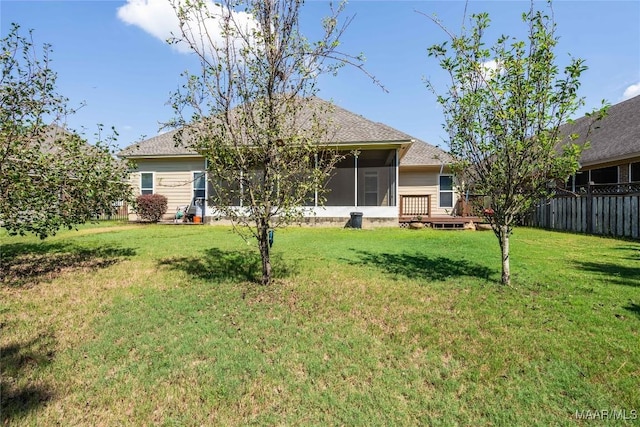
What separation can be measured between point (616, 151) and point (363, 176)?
11.4 metres

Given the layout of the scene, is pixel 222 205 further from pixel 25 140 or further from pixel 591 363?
pixel 591 363

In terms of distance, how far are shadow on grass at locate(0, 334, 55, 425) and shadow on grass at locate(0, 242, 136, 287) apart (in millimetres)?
2786

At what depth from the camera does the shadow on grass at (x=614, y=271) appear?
5.82 m

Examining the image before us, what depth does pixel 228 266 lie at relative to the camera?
699 cm

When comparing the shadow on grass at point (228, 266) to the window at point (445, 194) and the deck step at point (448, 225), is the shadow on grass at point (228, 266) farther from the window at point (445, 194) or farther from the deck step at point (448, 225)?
the window at point (445, 194)

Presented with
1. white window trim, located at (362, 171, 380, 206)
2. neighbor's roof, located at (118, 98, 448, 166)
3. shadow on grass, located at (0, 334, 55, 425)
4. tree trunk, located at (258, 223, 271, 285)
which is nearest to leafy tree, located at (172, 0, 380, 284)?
tree trunk, located at (258, 223, 271, 285)

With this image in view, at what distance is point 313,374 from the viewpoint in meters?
3.29

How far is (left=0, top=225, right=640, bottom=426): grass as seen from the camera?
2836mm

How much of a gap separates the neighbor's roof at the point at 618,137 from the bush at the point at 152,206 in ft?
62.4

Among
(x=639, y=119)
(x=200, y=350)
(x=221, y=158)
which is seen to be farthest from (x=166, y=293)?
(x=639, y=119)

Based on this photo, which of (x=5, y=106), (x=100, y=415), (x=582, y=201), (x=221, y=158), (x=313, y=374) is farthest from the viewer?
(x=582, y=201)

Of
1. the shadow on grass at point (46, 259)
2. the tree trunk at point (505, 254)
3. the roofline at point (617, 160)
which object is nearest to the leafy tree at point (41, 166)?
the shadow on grass at point (46, 259)

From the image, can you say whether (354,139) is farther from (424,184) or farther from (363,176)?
(424,184)

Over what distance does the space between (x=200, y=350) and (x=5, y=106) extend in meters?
5.95
